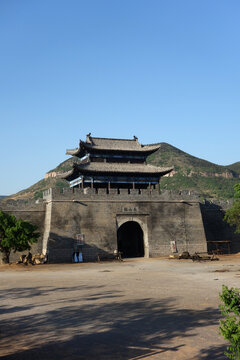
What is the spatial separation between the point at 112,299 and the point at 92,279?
5428mm

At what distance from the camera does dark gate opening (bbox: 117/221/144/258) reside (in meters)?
32.4

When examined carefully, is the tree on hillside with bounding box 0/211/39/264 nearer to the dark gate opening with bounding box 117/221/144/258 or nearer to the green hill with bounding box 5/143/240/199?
the dark gate opening with bounding box 117/221/144/258

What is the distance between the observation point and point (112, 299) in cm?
1070

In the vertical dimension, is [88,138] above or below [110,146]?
above

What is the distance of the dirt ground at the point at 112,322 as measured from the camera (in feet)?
20.0

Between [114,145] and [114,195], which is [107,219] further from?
[114,145]

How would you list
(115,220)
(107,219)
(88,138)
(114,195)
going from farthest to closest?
(88,138), (114,195), (115,220), (107,219)

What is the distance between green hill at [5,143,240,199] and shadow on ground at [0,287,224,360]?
2336 inches

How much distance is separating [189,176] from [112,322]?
76.8 meters

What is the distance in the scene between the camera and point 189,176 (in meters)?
82.8

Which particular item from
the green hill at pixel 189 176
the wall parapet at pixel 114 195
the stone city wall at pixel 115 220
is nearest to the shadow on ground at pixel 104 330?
the stone city wall at pixel 115 220

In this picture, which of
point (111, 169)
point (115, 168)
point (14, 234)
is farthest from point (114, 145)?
point (14, 234)

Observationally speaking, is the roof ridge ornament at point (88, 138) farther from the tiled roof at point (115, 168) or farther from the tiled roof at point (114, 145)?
the tiled roof at point (115, 168)

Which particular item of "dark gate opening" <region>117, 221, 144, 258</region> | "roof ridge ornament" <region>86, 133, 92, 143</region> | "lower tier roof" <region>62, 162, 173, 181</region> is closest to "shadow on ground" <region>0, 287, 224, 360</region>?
"lower tier roof" <region>62, 162, 173, 181</region>
